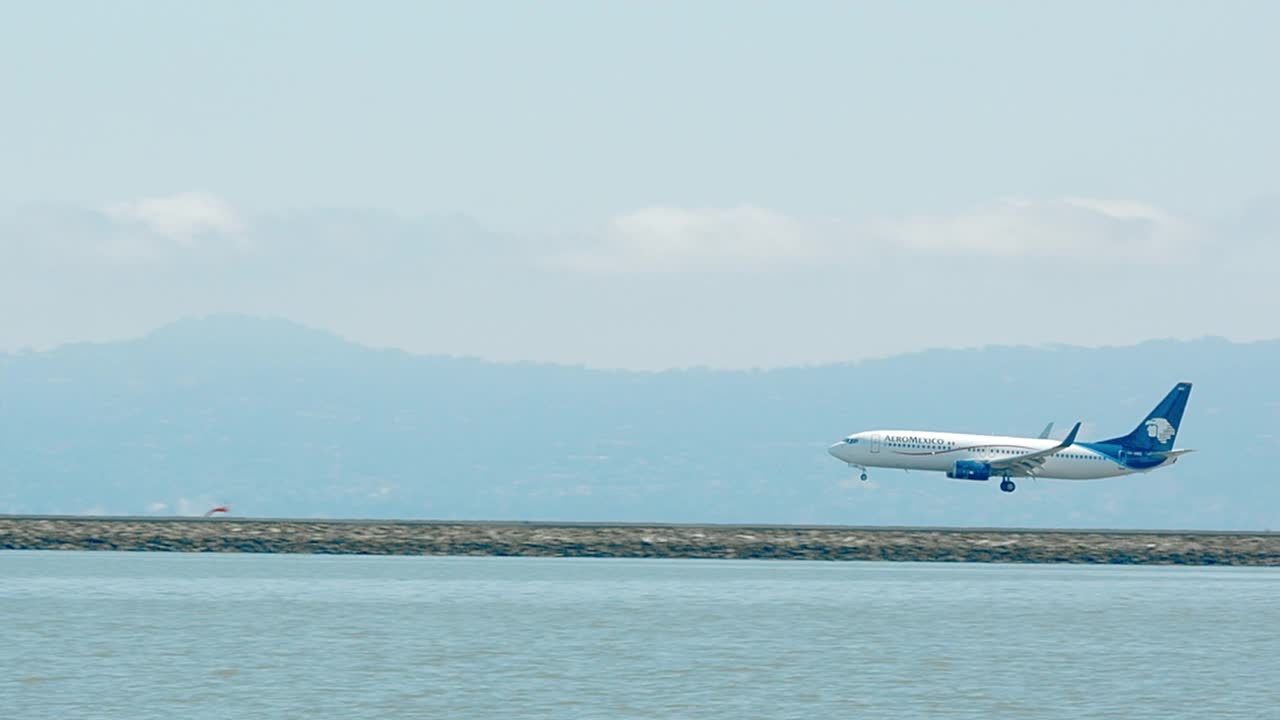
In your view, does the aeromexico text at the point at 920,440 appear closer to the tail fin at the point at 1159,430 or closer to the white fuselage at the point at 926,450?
the white fuselage at the point at 926,450

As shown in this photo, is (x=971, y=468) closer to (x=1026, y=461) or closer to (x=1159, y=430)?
(x=1026, y=461)

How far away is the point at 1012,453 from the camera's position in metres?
162

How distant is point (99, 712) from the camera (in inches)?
1887

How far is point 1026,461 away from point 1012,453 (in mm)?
1384

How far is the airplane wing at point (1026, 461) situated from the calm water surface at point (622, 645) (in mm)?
51938

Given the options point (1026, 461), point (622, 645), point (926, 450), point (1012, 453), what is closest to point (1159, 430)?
point (1026, 461)

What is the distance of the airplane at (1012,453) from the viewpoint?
15925 cm

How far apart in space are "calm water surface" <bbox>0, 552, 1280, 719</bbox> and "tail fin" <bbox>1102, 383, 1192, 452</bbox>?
58.0 m

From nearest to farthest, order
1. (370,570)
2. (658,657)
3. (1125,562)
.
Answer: (658,657)
(370,570)
(1125,562)

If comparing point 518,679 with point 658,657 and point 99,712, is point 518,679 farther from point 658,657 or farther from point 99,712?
point 99,712

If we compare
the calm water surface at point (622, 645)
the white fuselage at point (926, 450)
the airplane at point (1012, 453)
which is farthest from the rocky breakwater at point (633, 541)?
the white fuselage at point (926, 450)

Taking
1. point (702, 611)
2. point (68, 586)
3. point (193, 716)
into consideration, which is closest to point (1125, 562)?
point (702, 611)

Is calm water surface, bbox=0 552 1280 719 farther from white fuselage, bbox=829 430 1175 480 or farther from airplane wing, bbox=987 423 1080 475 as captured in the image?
airplane wing, bbox=987 423 1080 475

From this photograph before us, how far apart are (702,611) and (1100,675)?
2429 centimetres
